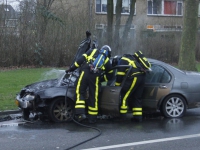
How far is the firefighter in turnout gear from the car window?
51 centimetres

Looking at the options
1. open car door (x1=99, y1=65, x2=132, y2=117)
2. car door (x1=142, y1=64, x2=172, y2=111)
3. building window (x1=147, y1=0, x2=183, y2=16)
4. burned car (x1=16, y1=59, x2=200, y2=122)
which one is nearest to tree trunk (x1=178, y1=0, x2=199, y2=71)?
burned car (x1=16, y1=59, x2=200, y2=122)

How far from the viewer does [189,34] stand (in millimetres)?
16172

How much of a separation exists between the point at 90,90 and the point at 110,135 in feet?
4.52

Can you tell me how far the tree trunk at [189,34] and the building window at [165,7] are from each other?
27.3 metres

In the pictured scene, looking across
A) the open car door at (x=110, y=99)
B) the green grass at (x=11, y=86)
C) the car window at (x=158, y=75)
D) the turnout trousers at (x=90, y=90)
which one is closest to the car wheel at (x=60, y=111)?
the turnout trousers at (x=90, y=90)

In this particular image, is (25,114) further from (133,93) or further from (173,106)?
(173,106)

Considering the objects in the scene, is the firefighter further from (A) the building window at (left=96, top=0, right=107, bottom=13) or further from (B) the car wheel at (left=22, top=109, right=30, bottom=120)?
(A) the building window at (left=96, top=0, right=107, bottom=13)

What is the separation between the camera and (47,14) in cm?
2392

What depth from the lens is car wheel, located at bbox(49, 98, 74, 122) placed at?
9.33 metres

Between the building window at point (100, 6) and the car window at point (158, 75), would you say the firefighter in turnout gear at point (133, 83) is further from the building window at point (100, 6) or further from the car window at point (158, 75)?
the building window at point (100, 6)

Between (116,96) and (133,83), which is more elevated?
(133,83)

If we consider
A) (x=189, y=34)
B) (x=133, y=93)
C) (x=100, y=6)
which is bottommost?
(x=133, y=93)

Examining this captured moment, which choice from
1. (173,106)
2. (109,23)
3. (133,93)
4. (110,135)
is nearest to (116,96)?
(133,93)

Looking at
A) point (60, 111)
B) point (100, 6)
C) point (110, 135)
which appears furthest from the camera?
point (100, 6)
